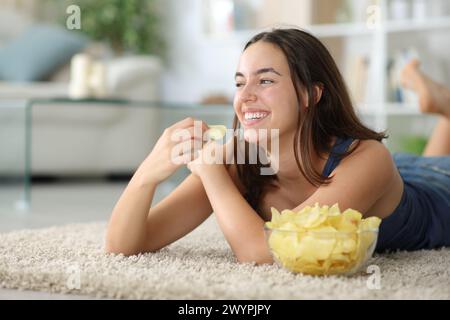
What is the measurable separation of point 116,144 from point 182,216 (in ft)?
9.23

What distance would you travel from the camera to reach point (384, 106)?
4168mm

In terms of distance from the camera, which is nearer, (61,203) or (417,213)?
(417,213)

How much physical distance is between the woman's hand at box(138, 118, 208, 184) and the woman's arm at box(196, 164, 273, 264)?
6 centimetres

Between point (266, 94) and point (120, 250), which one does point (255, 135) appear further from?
point (120, 250)

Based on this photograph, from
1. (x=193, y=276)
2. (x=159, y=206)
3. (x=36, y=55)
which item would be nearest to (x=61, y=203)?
(x=36, y=55)

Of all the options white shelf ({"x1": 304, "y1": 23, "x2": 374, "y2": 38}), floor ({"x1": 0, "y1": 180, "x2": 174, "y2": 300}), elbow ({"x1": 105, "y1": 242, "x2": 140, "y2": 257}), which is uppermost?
white shelf ({"x1": 304, "y1": 23, "x2": 374, "y2": 38})

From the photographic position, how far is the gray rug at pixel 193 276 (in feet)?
4.40

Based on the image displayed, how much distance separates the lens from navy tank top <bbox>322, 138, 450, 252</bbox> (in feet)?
6.19

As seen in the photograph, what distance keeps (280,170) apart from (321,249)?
1.34ft

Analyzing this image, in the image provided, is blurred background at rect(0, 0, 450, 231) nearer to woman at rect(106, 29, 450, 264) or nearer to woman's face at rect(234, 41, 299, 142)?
woman at rect(106, 29, 450, 264)

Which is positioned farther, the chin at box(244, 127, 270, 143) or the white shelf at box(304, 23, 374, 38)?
the white shelf at box(304, 23, 374, 38)

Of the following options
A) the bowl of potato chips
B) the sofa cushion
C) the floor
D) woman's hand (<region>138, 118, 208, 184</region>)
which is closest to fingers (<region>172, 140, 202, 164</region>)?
woman's hand (<region>138, 118, 208, 184</region>)

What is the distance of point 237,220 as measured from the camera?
5.14ft
